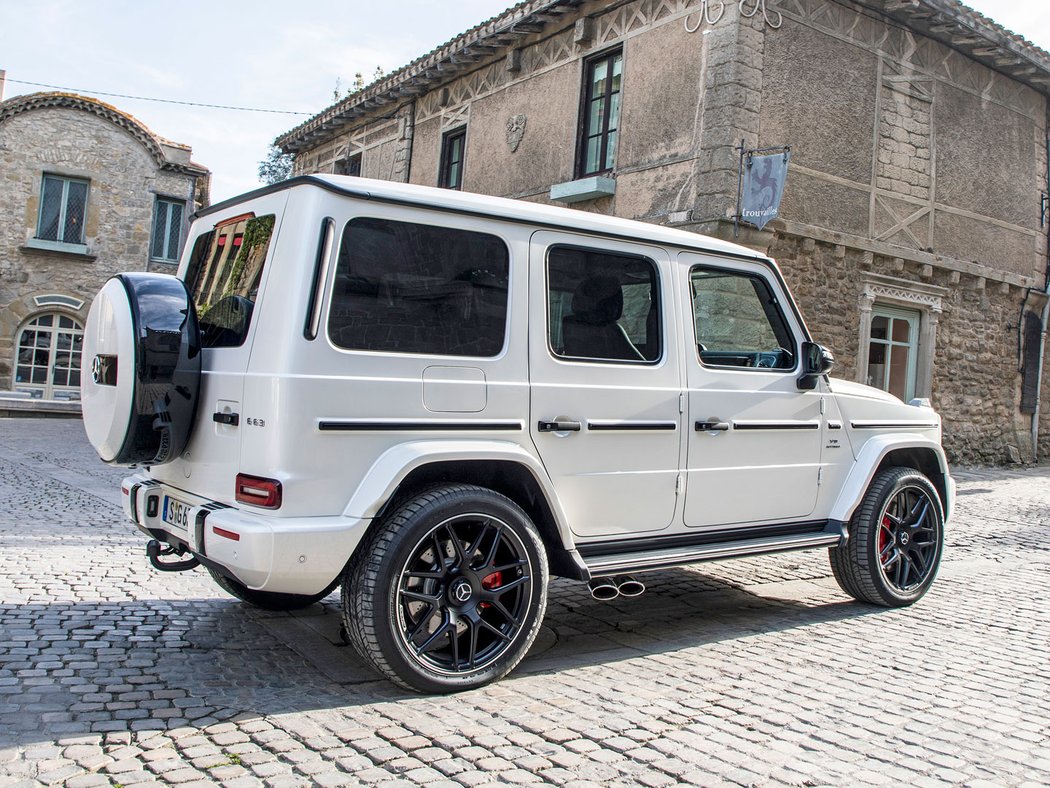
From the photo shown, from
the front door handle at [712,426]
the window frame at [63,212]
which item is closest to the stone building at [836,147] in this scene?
the front door handle at [712,426]

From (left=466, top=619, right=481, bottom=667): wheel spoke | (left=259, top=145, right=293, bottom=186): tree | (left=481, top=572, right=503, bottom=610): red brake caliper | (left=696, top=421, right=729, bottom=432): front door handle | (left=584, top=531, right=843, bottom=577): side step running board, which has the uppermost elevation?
(left=259, top=145, right=293, bottom=186): tree

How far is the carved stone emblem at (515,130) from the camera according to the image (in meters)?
15.0

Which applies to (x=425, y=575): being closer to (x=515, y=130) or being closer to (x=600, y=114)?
(x=600, y=114)

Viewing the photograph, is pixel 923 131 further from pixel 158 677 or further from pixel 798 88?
pixel 158 677

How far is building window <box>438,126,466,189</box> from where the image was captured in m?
17.1

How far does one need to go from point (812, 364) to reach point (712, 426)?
78 cm

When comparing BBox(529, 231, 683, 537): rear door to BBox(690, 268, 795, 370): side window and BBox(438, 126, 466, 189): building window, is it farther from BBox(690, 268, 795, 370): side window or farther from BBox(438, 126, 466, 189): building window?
BBox(438, 126, 466, 189): building window

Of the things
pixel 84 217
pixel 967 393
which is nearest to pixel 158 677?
pixel 967 393

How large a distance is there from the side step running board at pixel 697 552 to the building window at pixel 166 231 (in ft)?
73.4

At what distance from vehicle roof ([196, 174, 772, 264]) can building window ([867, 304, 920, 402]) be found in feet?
32.3

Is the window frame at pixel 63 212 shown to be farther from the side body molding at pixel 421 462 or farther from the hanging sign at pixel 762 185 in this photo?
the side body molding at pixel 421 462

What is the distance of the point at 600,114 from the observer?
13727 millimetres

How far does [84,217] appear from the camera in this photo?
23297mm

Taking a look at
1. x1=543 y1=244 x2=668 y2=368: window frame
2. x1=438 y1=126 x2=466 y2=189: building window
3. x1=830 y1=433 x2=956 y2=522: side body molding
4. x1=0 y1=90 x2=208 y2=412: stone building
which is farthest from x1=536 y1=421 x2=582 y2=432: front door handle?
x1=0 y1=90 x2=208 y2=412: stone building
